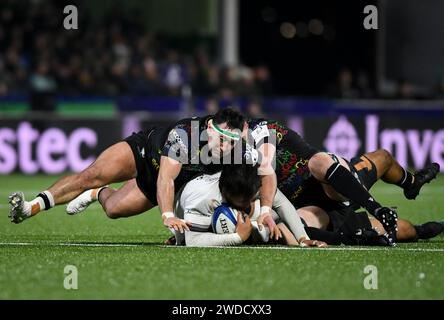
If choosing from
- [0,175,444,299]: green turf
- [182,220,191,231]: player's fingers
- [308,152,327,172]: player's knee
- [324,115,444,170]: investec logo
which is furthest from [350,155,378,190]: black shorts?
[324,115,444,170]: investec logo

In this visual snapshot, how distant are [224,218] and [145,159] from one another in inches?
51.6

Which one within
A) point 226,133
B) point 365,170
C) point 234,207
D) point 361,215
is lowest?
point 361,215

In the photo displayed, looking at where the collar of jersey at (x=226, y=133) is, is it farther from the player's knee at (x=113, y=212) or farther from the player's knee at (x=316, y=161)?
the player's knee at (x=113, y=212)

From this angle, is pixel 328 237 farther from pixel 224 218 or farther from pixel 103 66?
pixel 103 66

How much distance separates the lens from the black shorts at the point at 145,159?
957 centimetres

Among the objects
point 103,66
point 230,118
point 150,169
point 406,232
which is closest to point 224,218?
point 230,118

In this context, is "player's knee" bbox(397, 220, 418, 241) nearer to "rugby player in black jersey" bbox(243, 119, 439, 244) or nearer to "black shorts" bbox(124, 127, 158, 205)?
"rugby player in black jersey" bbox(243, 119, 439, 244)

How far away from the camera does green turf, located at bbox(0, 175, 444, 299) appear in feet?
21.3

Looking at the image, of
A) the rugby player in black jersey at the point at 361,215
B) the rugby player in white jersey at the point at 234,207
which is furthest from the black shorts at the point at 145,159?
the rugby player in black jersey at the point at 361,215

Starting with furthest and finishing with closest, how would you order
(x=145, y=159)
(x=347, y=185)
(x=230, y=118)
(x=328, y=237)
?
(x=145, y=159) < (x=328, y=237) < (x=347, y=185) < (x=230, y=118)

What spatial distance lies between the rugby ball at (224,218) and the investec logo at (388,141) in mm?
10396

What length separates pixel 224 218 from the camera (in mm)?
8562

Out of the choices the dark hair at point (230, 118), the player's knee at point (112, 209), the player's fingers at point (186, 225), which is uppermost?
the dark hair at point (230, 118)
